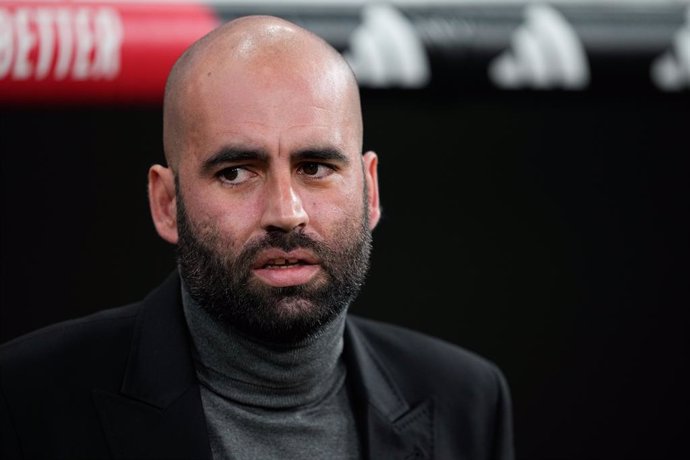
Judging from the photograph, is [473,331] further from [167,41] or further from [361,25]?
[167,41]

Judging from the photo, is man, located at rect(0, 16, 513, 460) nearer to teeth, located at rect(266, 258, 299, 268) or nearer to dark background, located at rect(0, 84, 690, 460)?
teeth, located at rect(266, 258, 299, 268)

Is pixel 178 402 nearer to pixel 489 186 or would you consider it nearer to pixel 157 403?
pixel 157 403

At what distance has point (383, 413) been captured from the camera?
63.5 inches

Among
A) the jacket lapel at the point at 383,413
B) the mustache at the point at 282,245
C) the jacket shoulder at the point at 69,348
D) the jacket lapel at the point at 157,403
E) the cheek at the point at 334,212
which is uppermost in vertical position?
the cheek at the point at 334,212

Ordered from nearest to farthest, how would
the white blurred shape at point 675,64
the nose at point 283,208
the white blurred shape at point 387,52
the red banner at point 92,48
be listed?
1. the nose at point 283,208
2. the red banner at point 92,48
3. the white blurred shape at point 387,52
4. the white blurred shape at point 675,64

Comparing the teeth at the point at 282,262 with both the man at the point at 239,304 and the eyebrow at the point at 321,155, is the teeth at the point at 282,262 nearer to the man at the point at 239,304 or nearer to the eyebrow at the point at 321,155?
the man at the point at 239,304

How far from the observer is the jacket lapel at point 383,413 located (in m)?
1.59

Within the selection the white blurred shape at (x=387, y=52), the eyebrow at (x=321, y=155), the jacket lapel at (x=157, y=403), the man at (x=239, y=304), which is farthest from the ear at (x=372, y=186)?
the white blurred shape at (x=387, y=52)

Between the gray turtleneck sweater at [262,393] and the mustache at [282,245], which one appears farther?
the gray turtleneck sweater at [262,393]

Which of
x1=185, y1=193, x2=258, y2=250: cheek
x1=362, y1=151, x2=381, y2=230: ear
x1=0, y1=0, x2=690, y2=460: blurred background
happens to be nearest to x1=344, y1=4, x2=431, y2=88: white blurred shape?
x1=0, y1=0, x2=690, y2=460: blurred background

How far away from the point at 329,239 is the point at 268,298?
12 centimetres

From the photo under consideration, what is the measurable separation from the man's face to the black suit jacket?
139 mm

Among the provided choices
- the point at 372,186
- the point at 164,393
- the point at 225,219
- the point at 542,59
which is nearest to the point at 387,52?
the point at 542,59

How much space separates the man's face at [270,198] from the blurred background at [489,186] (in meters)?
0.59
